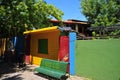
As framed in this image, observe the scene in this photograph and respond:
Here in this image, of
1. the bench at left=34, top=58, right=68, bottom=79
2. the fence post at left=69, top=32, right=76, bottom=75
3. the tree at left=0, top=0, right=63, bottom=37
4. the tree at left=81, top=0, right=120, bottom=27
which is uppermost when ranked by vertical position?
the tree at left=81, top=0, right=120, bottom=27

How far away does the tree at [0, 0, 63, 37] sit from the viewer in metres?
15.1

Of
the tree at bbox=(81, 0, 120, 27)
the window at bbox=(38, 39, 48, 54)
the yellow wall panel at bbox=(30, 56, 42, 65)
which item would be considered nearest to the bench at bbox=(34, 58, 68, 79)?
the window at bbox=(38, 39, 48, 54)

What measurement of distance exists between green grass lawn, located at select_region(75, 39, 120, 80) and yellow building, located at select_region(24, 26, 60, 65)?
2.50 meters

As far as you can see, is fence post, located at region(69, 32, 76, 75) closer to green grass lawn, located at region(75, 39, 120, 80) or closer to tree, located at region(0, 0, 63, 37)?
green grass lawn, located at region(75, 39, 120, 80)

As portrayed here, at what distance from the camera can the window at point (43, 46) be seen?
16.5 meters

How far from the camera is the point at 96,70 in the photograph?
11.1 meters

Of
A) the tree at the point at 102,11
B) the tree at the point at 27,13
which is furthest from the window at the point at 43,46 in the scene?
the tree at the point at 102,11

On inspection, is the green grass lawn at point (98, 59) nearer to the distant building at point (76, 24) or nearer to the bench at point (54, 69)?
the bench at point (54, 69)

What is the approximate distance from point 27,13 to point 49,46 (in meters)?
2.79

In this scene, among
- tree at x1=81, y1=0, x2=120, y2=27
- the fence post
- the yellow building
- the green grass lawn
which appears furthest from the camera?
tree at x1=81, y1=0, x2=120, y2=27

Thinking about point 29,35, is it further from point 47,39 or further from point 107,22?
point 107,22

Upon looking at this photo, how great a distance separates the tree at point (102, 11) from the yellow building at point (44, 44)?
11.6 meters

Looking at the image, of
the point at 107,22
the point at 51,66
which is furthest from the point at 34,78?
the point at 107,22

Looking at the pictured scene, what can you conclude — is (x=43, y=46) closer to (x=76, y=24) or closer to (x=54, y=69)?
(x=54, y=69)
